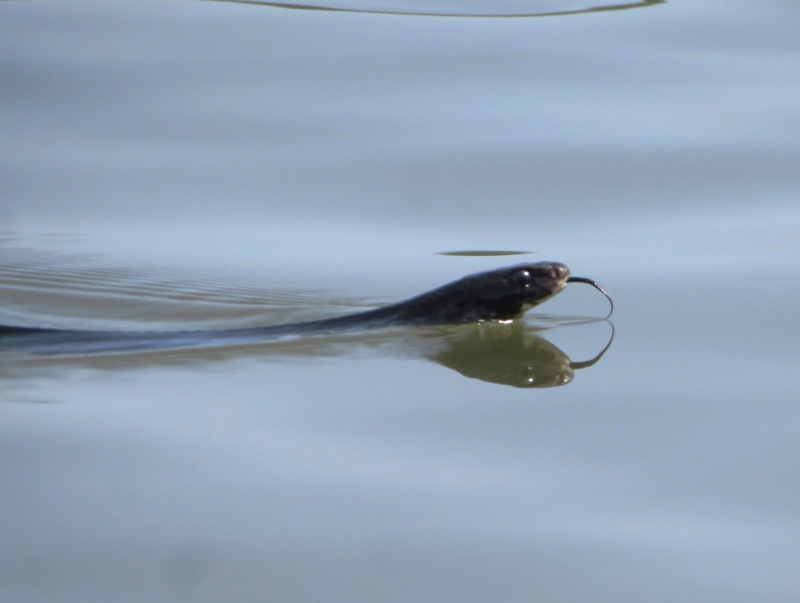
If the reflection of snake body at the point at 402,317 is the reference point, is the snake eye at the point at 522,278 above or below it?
above

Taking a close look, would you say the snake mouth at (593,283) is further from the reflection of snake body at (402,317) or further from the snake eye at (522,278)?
the snake eye at (522,278)

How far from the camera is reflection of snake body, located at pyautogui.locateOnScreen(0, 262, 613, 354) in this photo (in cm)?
451

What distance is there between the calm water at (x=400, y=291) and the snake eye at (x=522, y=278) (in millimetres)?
165

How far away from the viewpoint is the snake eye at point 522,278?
15.8 ft

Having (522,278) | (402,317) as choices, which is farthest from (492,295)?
(402,317)

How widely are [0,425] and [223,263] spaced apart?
2013mm

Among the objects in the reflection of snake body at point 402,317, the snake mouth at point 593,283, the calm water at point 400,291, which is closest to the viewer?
the calm water at point 400,291

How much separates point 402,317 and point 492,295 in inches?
14.3

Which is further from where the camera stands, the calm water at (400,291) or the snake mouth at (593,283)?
the snake mouth at (593,283)

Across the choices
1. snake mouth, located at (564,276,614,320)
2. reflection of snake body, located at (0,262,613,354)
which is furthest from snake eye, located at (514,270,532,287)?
snake mouth, located at (564,276,614,320)

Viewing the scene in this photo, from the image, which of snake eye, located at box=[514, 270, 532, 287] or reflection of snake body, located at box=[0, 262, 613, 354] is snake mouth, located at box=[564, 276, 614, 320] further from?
snake eye, located at box=[514, 270, 532, 287]

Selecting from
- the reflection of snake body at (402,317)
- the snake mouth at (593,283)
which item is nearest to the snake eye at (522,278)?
the reflection of snake body at (402,317)

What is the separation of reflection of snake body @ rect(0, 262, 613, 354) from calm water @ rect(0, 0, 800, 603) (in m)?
0.10

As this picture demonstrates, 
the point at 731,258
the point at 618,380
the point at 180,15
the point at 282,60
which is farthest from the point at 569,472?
→ the point at 180,15
